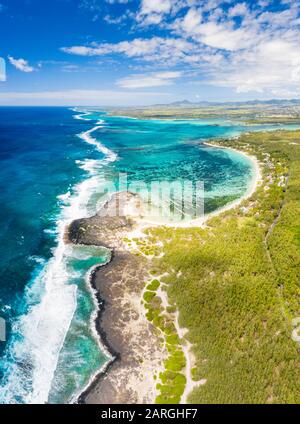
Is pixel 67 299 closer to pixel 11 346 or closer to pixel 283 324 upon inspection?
pixel 11 346

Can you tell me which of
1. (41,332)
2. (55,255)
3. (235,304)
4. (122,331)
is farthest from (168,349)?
(55,255)

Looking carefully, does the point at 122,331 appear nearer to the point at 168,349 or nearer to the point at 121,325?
the point at 121,325

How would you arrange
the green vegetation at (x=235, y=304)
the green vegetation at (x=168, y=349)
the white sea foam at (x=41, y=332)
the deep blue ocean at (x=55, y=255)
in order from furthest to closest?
the deep blue ocean at (x=55, y=255)
the white sea foam at (x=41, y=332)
the green vegetation at (x=235, y=304)
the green vegetation at (x=168, y=349)

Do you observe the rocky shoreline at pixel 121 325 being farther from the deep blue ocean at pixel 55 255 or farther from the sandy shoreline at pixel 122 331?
the deep blue ocean at pixel 55 255

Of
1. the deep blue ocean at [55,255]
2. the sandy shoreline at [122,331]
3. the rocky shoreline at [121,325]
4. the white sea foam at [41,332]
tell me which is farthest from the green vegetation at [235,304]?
the white sea foam at [41,332]

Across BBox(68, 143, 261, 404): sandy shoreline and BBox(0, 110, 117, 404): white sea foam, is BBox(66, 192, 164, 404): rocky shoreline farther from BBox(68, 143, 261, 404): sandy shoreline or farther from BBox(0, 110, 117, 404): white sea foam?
BBox(0, 110, 117, 404): white sea foam

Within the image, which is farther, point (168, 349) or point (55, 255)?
point (55, 255)

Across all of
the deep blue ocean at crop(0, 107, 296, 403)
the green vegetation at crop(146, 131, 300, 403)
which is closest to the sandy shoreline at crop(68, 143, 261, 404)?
the deep blue ocean at crop(0, 107, 296, 403)

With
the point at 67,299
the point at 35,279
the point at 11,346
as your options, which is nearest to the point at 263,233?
the point at 67,299
